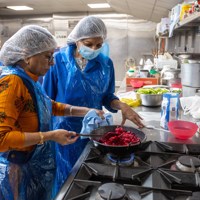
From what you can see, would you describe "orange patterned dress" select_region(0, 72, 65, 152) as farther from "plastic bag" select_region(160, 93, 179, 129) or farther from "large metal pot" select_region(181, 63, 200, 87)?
"large metal pot" select_region(181, 63, 200, 87)

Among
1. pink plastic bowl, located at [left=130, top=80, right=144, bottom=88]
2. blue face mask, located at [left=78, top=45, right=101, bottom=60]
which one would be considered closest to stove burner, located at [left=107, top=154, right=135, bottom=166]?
blue face mask, located at [left=78, top=45, right=101, bottom=60]

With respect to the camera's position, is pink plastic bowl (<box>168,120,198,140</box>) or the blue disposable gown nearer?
pink plastic bowl (<box>168,120,198,140</box>)

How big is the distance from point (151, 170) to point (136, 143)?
122 millimetres

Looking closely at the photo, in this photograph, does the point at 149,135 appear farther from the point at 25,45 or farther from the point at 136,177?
the point at 25,45

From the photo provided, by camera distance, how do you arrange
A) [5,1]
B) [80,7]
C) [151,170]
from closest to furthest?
[151,170]
[5,1]
[80,7]

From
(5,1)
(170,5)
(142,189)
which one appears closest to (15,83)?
(142,189)

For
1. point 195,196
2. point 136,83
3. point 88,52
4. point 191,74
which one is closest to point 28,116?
point 88,52

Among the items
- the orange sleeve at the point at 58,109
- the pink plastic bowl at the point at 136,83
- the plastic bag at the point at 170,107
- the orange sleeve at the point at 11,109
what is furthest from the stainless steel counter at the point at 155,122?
the pink plastic bowl at the point at 136,83

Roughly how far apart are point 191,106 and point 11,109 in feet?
4.19

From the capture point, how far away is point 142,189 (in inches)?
30.3

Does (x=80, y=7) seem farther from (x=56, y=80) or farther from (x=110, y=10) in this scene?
(x=56, y=80)

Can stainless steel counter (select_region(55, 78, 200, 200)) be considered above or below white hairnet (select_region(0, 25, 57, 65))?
below

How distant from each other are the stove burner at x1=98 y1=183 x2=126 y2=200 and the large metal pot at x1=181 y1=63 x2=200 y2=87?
1.13 metres

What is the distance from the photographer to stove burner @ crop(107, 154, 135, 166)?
0.95m
